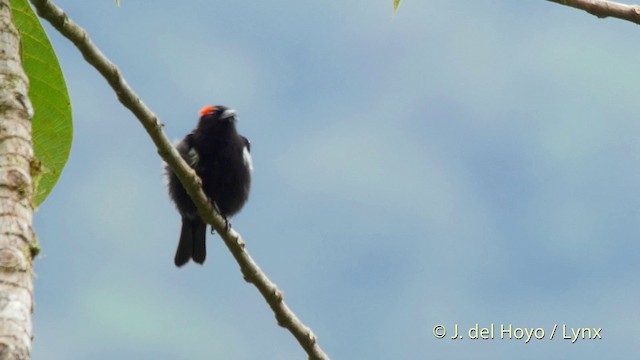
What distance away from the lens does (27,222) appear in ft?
6.97

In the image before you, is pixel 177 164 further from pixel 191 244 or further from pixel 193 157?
pixel 191 244

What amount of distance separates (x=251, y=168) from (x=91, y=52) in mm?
3911

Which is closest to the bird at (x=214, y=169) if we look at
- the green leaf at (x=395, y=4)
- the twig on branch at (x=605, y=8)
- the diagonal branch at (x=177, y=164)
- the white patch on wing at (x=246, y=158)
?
the white patch on wing at (x=246, y=158)

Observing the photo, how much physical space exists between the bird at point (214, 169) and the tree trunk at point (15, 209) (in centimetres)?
408

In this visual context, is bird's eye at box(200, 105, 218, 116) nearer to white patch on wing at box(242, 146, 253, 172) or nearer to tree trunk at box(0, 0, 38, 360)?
white patch on wing at box(242, 146, 253, 172)

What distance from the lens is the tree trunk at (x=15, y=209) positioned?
1.89 meters

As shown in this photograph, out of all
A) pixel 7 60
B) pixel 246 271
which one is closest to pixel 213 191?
pixel 246 271

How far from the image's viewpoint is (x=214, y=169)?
6625 mm

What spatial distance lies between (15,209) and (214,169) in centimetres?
452

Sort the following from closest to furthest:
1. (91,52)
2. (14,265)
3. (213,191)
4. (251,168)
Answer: (14,265), (91,52), (213,191), (251,168)

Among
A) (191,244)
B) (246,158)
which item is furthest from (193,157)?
(191,244)

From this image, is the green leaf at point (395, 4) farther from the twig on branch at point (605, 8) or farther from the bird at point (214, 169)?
the bird at point (214, 169)

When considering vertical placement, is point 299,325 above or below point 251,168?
above

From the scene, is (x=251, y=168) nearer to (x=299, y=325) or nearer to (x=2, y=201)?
(x=299, y=325)
